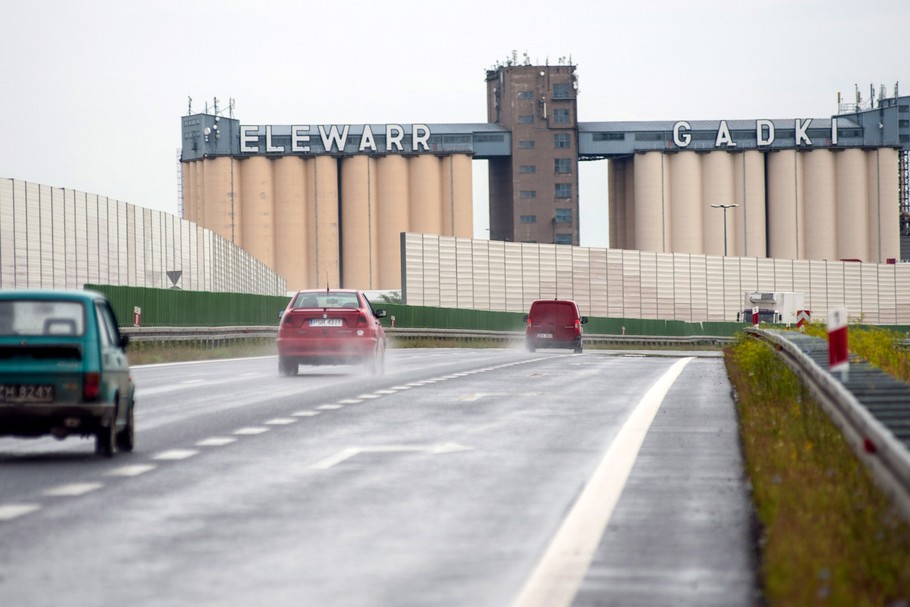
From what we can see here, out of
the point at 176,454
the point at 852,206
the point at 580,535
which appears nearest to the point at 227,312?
the point at 176,454

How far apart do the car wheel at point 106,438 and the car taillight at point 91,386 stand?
0.82ft

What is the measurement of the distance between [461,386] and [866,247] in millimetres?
112705

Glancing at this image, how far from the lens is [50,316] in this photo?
1230 cm

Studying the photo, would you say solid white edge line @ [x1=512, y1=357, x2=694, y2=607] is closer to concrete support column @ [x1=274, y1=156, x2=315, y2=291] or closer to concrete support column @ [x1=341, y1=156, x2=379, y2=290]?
concrete support column @ [x1=341, y1=156, x2=379, y2=290]

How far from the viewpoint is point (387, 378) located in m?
24.9

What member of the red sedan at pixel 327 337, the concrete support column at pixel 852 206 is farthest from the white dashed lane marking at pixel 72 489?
the concrete support column at pixel 852 206

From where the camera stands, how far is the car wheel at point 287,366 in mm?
26422

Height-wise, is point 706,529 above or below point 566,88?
below

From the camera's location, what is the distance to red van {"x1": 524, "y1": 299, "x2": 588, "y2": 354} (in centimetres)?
4797

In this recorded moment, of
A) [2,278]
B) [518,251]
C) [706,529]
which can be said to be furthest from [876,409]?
[518,251]

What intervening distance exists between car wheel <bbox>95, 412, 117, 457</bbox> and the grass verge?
482 cm

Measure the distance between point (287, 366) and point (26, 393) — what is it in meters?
15.0

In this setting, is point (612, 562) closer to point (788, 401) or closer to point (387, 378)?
point (788, 401)


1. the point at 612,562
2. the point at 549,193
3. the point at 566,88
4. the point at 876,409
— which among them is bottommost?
the point at 612,562
